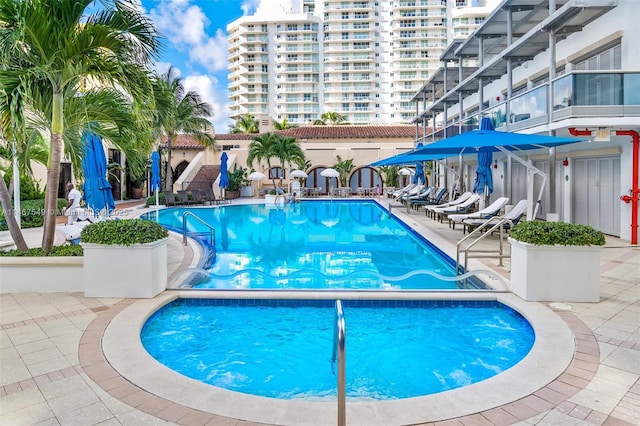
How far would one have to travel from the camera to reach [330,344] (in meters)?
5.14

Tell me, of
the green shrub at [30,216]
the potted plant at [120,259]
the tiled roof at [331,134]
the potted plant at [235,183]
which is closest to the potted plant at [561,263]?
the potted plant at [120,259]

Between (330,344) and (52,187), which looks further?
(52,187)

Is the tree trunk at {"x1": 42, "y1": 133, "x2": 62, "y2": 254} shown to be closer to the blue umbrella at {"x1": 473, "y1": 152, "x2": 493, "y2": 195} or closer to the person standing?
the person standing

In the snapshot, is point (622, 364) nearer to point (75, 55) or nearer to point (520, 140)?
point (520, 140)

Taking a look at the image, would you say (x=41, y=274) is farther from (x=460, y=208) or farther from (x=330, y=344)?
(x=460, y=208)

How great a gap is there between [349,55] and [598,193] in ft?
233

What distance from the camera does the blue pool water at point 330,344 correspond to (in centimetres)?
421

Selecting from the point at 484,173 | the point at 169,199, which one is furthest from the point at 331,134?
the point at 484,173

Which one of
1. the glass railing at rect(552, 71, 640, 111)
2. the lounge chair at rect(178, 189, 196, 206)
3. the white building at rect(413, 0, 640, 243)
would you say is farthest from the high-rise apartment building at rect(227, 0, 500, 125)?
the glass railing at rect(552, 71, 640, 111)

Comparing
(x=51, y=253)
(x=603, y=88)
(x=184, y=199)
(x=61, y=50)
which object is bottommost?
(x=51, y=253)

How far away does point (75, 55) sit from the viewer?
6461 millimetres

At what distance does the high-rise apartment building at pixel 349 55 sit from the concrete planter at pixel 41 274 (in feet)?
243

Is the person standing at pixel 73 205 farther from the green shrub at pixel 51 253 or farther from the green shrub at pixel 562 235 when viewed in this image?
the green shrub at pixel 562 235

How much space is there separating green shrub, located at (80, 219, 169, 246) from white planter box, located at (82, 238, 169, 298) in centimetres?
7
